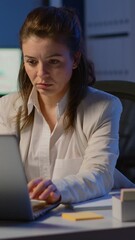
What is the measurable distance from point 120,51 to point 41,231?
333cm

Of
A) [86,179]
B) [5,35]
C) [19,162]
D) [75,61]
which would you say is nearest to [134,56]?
[5,35]

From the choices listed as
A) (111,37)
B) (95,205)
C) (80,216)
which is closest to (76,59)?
(95,205)

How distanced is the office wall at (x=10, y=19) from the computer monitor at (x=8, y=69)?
0.73ft

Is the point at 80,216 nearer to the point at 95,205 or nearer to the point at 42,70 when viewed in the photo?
the point at 95,205

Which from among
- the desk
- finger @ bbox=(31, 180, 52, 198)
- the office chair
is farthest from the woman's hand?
the office chair

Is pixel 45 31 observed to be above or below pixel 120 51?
above

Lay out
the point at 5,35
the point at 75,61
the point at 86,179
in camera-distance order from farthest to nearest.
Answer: the point at 5,35 < the point at 75,61 < the point at 86,179

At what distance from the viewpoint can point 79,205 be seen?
1.48m

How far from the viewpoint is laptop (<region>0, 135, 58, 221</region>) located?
1212 mm

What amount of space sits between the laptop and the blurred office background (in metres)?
3.09

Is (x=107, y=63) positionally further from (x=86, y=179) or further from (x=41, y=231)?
(x=41, y=231)

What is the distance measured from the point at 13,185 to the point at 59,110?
60cm

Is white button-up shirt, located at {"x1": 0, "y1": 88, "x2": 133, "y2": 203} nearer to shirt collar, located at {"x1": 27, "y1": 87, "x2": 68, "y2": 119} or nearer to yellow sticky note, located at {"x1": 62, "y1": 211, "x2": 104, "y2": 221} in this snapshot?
shirt collar, located at {"x1": 27, "y1": 87, "x2": 68, "y2": 119}

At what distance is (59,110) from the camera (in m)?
1.82
